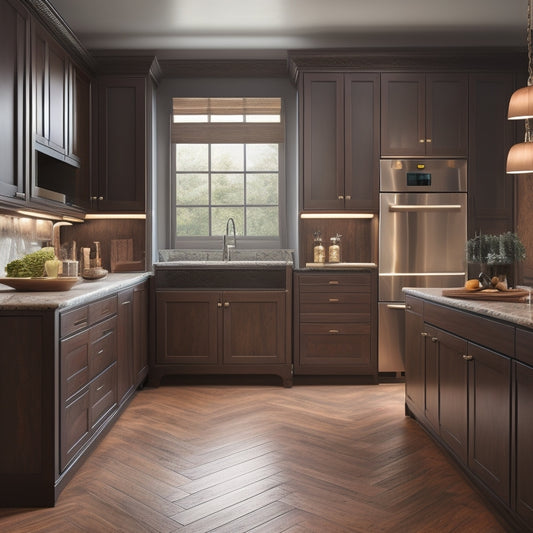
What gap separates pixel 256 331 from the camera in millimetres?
4453

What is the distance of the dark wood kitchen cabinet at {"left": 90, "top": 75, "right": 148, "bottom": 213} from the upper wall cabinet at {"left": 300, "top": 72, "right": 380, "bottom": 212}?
1345 mm

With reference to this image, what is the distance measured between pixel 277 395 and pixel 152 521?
2.05m

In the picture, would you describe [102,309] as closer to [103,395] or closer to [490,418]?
[103,395]

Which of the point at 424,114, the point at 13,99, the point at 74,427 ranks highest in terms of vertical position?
the point at 424,114

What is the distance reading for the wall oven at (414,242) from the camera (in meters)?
4.54

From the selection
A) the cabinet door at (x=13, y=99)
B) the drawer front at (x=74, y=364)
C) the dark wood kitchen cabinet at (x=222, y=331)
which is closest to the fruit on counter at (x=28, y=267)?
the cabinet door at (x=13, y=99)

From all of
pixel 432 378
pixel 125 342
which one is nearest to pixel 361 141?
pixel 432 378

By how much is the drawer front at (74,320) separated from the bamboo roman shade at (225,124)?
2.69m

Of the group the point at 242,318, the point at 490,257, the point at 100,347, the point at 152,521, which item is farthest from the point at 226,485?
the point at 242,318

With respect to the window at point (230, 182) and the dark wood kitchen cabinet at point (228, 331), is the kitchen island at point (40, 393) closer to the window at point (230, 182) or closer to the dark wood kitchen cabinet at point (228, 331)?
the dark wood kitchen cabinet at point (228, 331)

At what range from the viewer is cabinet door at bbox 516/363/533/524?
1839 mm

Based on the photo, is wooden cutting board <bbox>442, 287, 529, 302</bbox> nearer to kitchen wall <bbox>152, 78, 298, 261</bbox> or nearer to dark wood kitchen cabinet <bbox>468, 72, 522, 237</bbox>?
dark wood kitchen cabinet <bbox>468, 72, 522, 237</bbox>

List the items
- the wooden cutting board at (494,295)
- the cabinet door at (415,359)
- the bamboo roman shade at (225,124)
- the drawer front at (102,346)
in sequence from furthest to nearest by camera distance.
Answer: the bamboo roman shade at (225,124) → the cabinet door at (415,359) → the drawer front at (102,346) → the wooden cutting board at (494,295)

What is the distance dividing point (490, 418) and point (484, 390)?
115 mm
